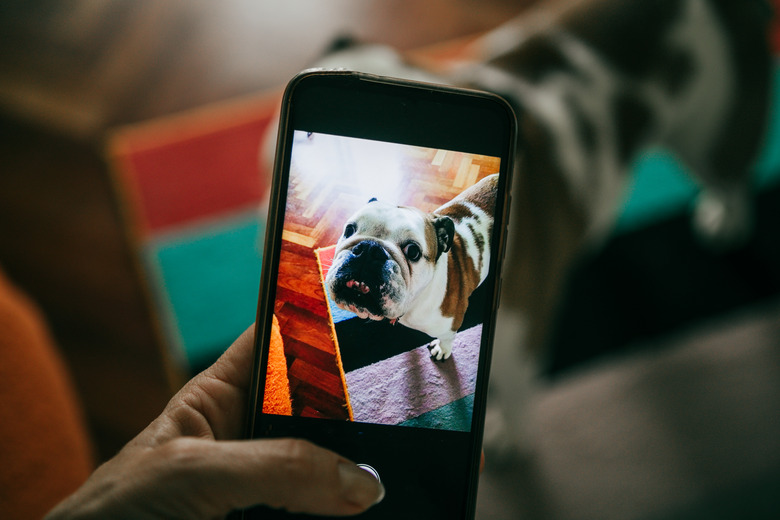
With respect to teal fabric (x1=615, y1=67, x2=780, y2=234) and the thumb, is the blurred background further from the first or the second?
the thumb

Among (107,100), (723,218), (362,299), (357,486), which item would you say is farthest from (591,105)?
(107,100)

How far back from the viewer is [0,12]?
1.53 m

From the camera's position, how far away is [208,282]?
1.25m

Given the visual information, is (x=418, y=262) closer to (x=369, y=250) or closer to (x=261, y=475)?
(x=369, y=250)

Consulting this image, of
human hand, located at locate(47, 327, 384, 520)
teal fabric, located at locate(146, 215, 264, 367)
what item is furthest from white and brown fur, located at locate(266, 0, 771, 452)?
teal fabric, located at locate(146, 215, 264, 367)

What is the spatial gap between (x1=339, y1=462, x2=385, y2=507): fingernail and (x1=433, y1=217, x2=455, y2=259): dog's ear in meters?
0.23

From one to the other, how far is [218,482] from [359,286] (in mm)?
208

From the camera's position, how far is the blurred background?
3.67 ft

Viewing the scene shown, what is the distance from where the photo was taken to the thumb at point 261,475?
408 mm

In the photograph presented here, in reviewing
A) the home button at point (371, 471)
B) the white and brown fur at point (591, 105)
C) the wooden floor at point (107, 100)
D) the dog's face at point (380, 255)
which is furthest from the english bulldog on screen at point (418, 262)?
the wooden floor at point (107, 100)

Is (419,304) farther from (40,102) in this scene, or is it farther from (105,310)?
(40,102)

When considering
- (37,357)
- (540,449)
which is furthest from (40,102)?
(540,449)

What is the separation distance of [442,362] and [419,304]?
2.5 inches

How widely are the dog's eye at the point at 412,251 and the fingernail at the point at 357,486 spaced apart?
0.67 ft
